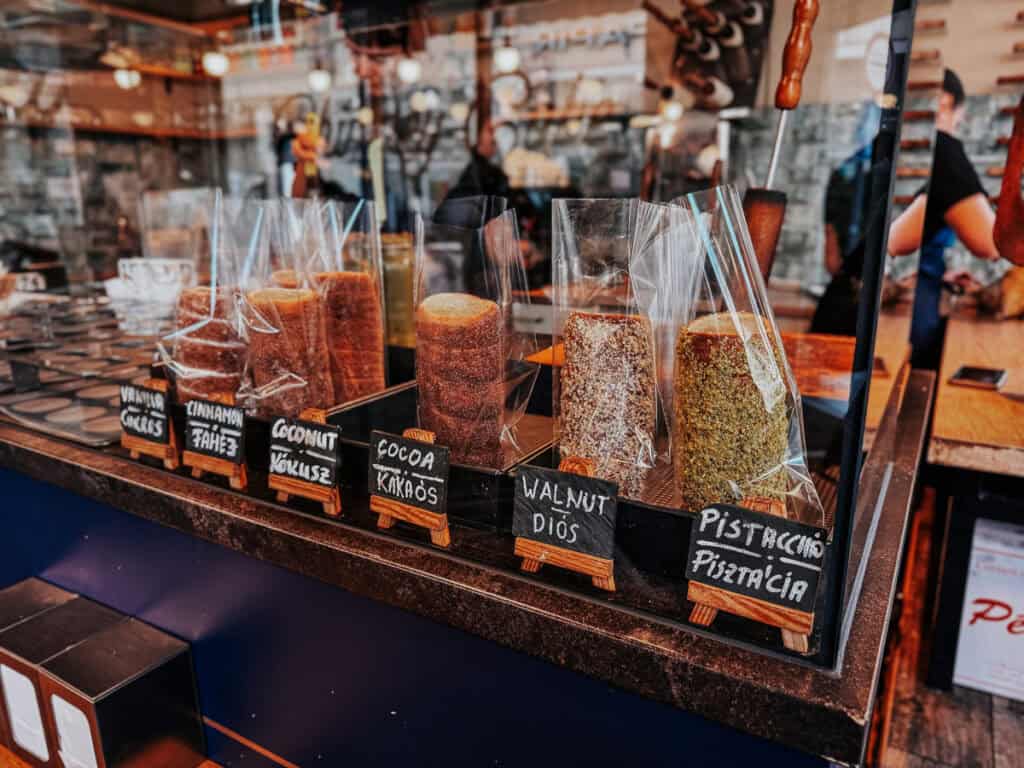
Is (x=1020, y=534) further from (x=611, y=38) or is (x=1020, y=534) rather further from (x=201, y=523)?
(x=611, y=38)

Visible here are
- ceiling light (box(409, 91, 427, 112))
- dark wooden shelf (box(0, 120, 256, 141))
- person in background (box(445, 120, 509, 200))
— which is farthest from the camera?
ceiling light (box(409, 91, 427, 112))

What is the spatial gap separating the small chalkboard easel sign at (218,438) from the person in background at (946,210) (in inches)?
71.6

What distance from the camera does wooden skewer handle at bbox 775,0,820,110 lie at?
0.79 metres

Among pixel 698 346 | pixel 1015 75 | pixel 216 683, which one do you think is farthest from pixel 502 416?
pixel 1015 75

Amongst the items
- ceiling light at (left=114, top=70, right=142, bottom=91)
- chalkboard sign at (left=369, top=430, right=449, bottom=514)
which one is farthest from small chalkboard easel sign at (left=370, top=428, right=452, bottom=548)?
ceiling light at (left=114, top=70, right=142, bottom=91)

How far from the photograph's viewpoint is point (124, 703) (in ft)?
3.36

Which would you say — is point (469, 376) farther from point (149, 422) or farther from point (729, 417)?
point (149, 422)

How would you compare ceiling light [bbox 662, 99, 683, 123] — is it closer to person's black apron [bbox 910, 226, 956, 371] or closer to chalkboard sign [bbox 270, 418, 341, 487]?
person's black apron [bbox 910, 226, 956, 371]

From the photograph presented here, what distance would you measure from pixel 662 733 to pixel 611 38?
5416 millimetres

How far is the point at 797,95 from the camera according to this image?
0.84m

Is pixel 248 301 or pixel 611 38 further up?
pixel 611 38

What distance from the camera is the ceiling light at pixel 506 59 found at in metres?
5.48

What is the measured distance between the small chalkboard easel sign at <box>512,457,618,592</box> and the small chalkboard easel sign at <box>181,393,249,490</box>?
45cm

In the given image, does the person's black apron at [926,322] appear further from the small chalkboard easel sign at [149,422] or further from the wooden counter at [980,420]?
the small chalkboard easel sign at [149,422]
